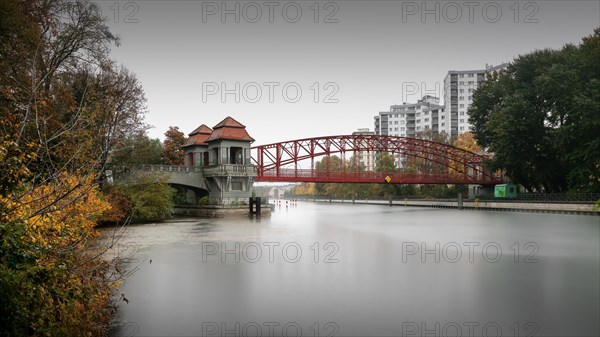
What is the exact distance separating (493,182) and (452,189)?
9.57 meters

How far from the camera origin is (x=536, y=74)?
4625 centimetres

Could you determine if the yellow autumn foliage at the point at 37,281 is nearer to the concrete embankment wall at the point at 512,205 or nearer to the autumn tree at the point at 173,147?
the concrete embankment wall at the point at 512,205

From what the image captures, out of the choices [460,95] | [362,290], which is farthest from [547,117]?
[460,95]

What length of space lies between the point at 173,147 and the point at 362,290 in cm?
5279

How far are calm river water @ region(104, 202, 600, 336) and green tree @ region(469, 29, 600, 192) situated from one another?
61.7 ft

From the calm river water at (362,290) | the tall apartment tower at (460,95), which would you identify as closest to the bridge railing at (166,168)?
the calm river water at (362,290)

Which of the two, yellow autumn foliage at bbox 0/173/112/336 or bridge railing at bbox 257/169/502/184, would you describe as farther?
bridge railing at bbox 257/169/502/184

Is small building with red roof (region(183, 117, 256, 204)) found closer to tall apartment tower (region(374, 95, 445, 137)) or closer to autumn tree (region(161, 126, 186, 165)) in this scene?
autumn tree (region(161, 126, 186, 165))

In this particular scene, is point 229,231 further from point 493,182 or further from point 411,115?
point 411,115

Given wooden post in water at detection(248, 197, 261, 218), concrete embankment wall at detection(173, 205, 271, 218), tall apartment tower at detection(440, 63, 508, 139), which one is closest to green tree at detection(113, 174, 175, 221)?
concrete embankment wall at detection(173, 205, 271, 218)

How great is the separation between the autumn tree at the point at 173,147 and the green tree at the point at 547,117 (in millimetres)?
39455

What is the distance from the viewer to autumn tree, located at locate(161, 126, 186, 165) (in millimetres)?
59119

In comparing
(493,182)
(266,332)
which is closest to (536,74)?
(493,182)

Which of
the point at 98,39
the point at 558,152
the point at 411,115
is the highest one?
the point at 411,115
